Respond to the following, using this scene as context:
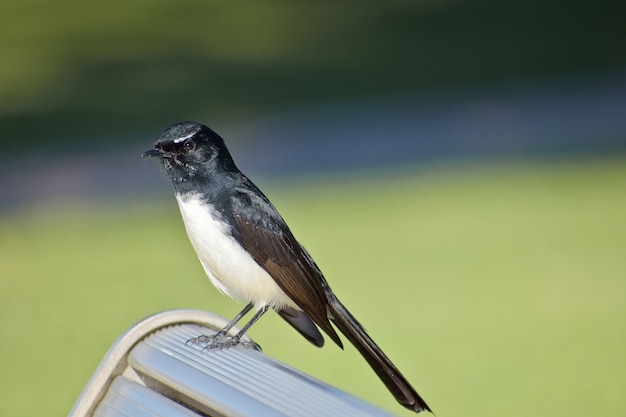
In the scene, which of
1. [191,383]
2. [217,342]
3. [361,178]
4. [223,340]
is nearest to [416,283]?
[361,178]

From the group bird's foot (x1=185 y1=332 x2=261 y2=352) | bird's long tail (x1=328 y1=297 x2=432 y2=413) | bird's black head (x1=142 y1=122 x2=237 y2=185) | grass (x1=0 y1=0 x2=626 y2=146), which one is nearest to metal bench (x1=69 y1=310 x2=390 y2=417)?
bird's foot (x1=185 y1=332 x2=261 y2=352)

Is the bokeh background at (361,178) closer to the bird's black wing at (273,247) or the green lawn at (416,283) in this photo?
the green lawn at (416,283)

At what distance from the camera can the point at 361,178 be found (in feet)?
33.8

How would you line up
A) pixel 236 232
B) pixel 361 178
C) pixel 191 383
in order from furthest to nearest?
pixel 361 178, pixel 236 232, pixel 191 383

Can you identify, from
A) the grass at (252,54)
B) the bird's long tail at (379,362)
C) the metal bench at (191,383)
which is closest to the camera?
the metal bench at (191,383)

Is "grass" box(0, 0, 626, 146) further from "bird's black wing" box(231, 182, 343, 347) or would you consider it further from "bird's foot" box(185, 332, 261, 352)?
"bird's foot" box(185, 332, 261, 352)

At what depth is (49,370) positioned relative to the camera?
6.81 m

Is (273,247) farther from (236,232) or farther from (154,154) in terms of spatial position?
(154,154)

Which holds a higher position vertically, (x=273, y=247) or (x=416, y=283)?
(x=273, y=247)

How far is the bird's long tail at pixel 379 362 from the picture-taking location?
3320 millimetres

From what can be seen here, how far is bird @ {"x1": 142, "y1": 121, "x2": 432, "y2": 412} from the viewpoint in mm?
3650

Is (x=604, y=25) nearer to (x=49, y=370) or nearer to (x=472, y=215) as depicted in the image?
(x=472, y=215)

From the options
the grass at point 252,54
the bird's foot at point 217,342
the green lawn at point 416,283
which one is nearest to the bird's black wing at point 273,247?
the bird's foot at point 217,342

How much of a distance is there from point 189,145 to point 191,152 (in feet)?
0.09
